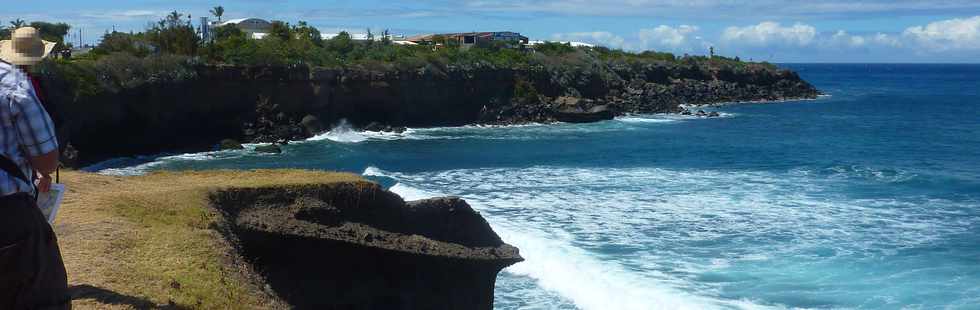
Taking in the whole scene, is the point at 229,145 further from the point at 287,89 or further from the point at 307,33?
the point at 307,33

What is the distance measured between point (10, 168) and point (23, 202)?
0.22 metres

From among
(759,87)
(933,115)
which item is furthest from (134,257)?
(759,87)

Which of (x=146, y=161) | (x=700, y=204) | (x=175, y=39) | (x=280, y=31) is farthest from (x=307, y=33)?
(x=700, y=204)

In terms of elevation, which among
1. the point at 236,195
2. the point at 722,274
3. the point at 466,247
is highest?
the point at 236,195

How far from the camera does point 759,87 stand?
96.1 meters

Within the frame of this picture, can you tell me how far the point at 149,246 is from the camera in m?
10.4

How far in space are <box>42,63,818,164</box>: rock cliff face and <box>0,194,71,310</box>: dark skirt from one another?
26.6 metres

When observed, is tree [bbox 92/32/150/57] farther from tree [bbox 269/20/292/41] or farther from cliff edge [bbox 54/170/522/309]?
cliff edge [bbox 54/170/522/309]

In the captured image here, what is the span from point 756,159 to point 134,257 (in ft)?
116

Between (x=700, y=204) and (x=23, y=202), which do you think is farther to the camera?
(x=700, y=204)

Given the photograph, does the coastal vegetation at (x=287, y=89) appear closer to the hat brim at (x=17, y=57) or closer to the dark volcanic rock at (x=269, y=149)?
the dark volcanic rock at (x=269, y=149)

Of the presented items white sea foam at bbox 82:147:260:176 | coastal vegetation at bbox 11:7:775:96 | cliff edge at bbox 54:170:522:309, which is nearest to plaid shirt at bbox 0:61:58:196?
cliff edge at bbox 54:170:522:309

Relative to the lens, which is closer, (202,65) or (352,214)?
(352,214)

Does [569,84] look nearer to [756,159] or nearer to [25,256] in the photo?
[756,159]
